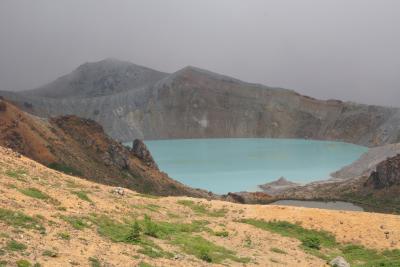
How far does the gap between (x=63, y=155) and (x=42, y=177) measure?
130 ft

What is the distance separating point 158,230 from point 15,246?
10902 millimetres

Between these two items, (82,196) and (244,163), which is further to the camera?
(244,163)

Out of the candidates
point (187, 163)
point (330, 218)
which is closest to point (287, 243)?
point (330, 218)

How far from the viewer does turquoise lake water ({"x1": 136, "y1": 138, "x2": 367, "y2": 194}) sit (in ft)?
386

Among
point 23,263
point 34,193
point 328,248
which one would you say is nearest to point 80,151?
point 34,193

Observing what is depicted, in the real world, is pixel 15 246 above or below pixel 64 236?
below

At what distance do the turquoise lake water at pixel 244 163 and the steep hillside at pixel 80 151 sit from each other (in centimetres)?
2072

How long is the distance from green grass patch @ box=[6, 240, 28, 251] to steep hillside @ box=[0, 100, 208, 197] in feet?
165

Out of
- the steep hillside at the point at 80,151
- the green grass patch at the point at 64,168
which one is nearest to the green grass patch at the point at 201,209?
the green grass patch at the point at 64,168

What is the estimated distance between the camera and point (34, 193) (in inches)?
1094

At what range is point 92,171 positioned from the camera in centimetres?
7575

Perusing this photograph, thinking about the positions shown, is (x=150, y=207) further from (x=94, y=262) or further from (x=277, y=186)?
(x=277, y=186)

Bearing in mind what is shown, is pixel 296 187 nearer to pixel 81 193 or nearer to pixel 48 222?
pixel 81 193

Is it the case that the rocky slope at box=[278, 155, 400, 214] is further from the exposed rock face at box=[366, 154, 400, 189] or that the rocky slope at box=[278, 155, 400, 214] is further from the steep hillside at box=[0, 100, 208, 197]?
the steep hillside at box=[0, 100, 208, 197]
